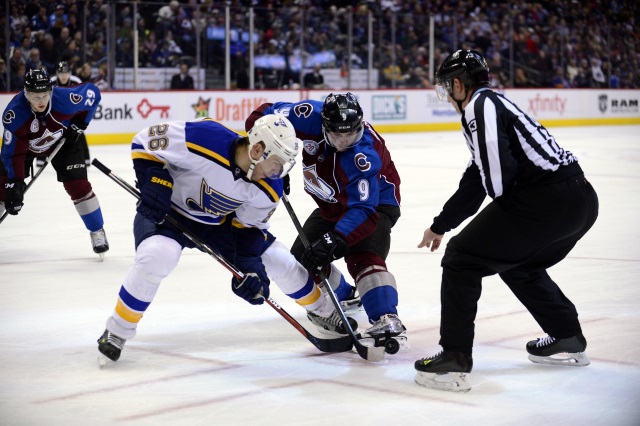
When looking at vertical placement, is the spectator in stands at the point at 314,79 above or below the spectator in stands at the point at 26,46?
below

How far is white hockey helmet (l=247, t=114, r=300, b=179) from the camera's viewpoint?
343 cm

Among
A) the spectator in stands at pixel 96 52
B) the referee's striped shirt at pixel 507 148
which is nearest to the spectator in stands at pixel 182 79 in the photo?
the spectator in stands at pixel 96 52

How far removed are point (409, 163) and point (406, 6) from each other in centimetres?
818

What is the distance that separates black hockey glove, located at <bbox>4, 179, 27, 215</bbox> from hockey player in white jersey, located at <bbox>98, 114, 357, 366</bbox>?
7.49 ft

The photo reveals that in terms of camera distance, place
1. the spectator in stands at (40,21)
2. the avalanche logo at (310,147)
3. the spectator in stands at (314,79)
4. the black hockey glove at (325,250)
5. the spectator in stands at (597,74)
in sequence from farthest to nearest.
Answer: the spectator in stands at (597,74) → the spectator in stands at (314,79) → the spectator in stands at (40,21) → the avalanche logo at (310,147) → the black hockey glove at (325,250)

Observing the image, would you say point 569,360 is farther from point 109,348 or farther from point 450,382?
point 109,348

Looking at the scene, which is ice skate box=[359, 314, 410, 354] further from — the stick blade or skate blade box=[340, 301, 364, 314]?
skate blade box=[340, 301, 364, 314]

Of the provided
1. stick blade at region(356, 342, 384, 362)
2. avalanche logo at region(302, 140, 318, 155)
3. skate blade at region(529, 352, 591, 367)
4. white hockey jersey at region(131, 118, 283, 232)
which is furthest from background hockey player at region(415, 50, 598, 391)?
avalanche logo at region(302, 140, 318, 155)

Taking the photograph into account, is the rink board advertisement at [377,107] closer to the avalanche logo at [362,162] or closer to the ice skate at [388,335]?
the avalanche logo at [362,162]

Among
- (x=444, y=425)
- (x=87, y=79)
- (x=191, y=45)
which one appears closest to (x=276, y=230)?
(x=444, y=425)

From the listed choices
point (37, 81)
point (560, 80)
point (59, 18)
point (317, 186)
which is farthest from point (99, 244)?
point (560, 80)

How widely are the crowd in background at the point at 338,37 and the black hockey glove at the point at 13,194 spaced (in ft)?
23.3

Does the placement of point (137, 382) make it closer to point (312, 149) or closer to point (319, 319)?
point (319, 319)

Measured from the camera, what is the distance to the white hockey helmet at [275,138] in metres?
3.43
